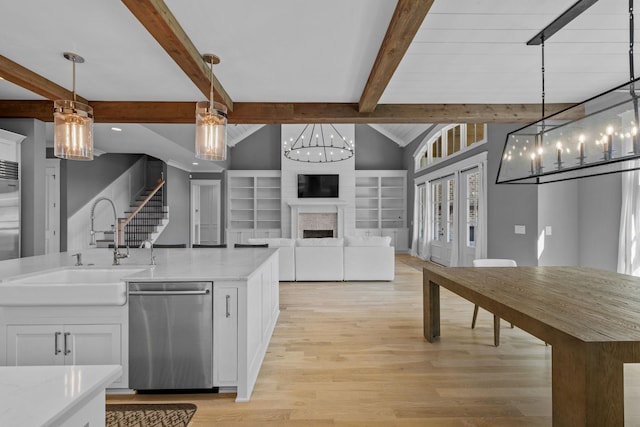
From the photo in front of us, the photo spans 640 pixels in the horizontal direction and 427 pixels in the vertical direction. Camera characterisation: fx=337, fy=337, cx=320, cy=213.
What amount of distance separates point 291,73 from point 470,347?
3111mm

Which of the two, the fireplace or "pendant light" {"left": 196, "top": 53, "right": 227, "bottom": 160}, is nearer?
"pendant light" {"left": 196, "top": 53, "right": 227, "bottom": 160}

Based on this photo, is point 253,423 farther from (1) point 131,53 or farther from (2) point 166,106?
(2) point 166,106

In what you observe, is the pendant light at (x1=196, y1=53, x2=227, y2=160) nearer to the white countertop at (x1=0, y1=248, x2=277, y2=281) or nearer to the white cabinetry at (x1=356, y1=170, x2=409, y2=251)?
the white countertop at (x1=0, y1=248, x2=277, y2=281)

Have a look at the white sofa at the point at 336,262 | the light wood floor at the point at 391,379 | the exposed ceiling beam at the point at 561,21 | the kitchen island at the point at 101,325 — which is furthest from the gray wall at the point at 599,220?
A: the kitchen island at the point at 101,325

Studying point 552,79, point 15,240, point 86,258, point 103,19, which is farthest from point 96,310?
point 552,79

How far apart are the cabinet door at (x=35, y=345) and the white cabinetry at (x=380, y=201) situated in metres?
9.06

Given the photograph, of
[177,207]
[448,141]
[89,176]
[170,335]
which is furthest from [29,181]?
[448,141]

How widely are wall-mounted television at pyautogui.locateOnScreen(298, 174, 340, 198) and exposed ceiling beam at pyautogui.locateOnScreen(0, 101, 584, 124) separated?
586 cm

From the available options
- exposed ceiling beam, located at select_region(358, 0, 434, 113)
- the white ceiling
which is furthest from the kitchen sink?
exposed ceiling beam, located at select_region(358, 0, 434, 113)

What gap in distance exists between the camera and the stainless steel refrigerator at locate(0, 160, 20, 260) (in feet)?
12.6

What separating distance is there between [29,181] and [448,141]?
7667mm

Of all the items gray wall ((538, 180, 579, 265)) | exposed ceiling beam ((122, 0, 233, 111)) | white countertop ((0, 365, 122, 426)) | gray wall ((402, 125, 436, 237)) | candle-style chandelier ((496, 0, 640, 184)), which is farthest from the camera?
gray wall ((402, 125, 436, 237))

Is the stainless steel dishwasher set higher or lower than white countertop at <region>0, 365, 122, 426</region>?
lower

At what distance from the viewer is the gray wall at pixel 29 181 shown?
4.11m
